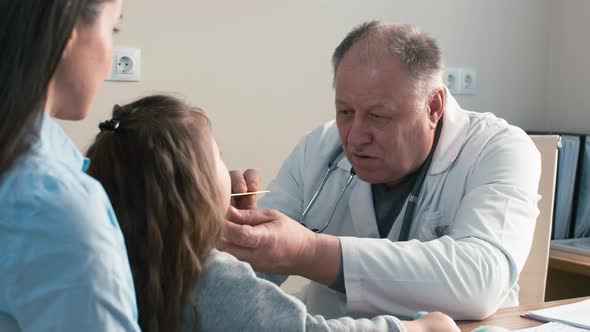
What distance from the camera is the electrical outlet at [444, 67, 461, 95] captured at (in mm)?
2908

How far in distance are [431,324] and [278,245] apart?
288mm

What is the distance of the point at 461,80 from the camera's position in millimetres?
2943

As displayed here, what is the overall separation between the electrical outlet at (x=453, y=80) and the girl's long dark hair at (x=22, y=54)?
7.87 feet

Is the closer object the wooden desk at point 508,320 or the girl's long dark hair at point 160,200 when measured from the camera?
the girl's long dark hair at point 160,200

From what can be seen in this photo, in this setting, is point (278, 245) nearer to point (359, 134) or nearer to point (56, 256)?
Result: point (359, 134)

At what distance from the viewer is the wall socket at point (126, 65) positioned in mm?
2160

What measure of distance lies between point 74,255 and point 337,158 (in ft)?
3.97

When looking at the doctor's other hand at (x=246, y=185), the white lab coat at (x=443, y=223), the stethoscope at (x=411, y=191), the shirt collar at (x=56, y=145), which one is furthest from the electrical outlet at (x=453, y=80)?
the shirt collar at (x=56, y=145)

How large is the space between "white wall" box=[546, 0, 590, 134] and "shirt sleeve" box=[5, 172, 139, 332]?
9.22 ft

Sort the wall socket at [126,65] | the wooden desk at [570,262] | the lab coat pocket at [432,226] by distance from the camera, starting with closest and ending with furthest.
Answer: the lab coat pocket at [432,226] → the wall socket at [126,65] → the wooden desk at [570,262]

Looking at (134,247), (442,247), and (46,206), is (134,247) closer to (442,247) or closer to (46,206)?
(46,206)

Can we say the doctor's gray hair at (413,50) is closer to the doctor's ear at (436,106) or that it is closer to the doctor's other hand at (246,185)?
the doctor's ear at (436,106)

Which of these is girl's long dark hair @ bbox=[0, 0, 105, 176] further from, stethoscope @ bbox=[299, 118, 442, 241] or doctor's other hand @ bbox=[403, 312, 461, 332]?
stethoscope @ bbox=[299, 118, 442, 241]

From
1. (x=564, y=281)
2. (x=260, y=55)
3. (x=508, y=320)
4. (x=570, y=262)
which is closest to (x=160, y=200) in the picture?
(x=508, y=320)
